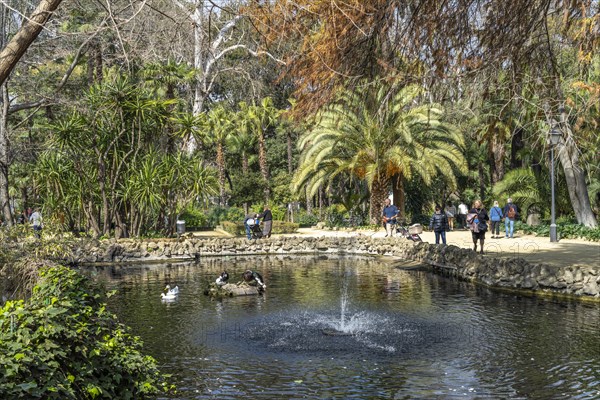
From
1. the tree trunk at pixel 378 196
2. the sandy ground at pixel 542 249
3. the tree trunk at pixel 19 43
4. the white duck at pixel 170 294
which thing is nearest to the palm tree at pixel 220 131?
the tree trunk at pixel 378 196

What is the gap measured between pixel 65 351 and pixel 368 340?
6.24 meters

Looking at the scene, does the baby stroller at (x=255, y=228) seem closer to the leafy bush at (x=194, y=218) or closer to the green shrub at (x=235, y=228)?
the green shrub at (x=235, y=228)

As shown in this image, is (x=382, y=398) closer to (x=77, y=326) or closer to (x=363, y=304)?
(x=77, y=326)

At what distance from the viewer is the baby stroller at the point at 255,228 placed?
27.8 meters

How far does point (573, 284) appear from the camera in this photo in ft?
48.7

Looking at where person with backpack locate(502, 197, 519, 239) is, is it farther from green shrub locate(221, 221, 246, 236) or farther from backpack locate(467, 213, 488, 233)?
green shrub locate(221, 221, 246, 236)

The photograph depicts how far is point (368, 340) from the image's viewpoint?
11.2 metres

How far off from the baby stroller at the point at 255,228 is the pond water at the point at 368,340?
9631mm

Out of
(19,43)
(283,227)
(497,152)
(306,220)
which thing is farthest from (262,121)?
(19,43)

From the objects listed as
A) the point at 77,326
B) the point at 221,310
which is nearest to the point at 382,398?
the point at 77,326

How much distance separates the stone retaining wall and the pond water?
633 mm

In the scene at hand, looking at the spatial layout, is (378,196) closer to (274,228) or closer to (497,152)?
(274,228)

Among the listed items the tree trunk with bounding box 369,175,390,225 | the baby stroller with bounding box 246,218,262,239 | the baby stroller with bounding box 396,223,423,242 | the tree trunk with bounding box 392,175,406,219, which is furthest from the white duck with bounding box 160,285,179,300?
the tree trunk with bounding box 392,175,406,219

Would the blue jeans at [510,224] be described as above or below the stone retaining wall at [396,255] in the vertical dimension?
above
